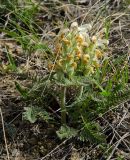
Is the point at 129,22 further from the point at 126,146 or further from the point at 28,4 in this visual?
the point at 126,146

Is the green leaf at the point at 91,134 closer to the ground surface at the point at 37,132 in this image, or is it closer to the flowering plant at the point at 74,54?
the ground surface at the point at 37,132

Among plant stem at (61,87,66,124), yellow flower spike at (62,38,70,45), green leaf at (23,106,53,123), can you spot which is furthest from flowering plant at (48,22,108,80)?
green leaf at (23,106,53,123)

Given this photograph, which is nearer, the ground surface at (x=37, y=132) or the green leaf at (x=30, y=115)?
the green leaf at (x=30, y=115)

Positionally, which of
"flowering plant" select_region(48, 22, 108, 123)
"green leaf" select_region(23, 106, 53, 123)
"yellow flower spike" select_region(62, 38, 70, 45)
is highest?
"yellow flower spike" select_region(62, 38, 70, 45)

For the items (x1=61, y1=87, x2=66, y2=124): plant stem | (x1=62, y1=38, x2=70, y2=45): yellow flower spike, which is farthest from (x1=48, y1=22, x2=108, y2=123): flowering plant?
(x1=61, y1=87, x2=66, y2=124): plant stem

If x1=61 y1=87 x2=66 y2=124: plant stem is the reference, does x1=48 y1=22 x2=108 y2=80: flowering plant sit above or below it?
above

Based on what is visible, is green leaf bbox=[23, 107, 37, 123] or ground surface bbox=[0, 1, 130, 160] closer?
green leaf bbox=[23, 107, 37, 123]

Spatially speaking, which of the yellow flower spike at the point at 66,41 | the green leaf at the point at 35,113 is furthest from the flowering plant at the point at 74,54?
the green leaf at the point at 35,113

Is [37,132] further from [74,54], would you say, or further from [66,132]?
[74,54]

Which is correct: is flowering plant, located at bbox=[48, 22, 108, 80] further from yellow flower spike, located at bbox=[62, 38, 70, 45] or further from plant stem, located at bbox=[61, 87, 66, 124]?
plant stem, located at bbox=[61, 87, 66, 124]

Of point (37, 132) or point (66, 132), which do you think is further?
point (37, 132)

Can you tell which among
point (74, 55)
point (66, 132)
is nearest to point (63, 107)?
point (66, 132)

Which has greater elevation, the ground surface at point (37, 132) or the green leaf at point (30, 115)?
the green leaf at point (30, 115)
